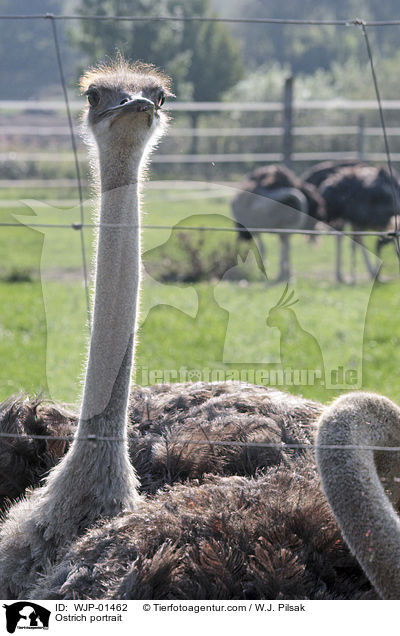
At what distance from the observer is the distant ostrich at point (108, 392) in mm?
2172

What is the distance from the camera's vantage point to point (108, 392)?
2.29 metres

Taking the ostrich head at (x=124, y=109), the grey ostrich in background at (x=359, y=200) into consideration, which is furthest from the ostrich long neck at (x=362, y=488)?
the grey ostrich in background at (x=359, y=200)

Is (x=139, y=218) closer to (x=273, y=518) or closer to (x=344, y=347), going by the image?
(x=273, y=518)

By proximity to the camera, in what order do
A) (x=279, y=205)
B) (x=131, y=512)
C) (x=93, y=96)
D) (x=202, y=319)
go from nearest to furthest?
(x=131, y=512)
(x=93, y=96)
(x=202, y=319)
(x=279, y=205)

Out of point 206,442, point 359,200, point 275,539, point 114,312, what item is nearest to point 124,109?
point 114,312

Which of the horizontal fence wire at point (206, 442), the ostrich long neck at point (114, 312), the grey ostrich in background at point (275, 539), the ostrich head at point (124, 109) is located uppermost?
the ostrich head at point (124, 109)

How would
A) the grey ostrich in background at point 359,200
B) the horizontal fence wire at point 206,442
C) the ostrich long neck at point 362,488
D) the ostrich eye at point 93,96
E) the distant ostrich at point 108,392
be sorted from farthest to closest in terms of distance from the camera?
the grey ostrich in background at point 359,200 → the ostrich eye at point 93,96 → the distant ostrich at point 108,392 → the horizontal fence wire at point 206,442 → the ostrich long neck at point 362,488

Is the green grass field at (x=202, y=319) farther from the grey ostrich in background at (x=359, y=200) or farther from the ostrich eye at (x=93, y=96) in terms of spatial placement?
the ostrich eye at (x=93, y=96)

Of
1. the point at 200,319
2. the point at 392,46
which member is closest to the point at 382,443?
the point at 200,319

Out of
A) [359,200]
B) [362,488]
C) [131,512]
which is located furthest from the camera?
[359,200]

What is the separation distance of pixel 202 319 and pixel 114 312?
119 inches
